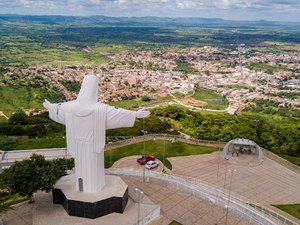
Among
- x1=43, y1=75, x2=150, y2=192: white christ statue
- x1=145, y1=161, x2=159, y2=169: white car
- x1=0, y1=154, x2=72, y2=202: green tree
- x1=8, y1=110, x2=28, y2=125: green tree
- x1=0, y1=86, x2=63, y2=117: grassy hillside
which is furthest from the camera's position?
x1=0, y1=86, x2=63, y2=117: grassy hillside

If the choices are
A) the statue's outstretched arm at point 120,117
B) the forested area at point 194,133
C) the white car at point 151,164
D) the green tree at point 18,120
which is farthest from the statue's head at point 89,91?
the green tree at point 18,120

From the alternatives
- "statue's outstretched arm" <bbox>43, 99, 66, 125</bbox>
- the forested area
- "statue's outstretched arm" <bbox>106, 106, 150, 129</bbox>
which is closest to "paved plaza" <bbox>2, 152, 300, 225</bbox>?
"statue's outstretched arm" <bbox>43, 99, 66, 125</bbox>

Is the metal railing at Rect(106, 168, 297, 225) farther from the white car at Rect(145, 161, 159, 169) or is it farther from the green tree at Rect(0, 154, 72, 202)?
the green tree at Rect(0, 154, 72, 202)

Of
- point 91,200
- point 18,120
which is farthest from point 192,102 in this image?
point 91,200

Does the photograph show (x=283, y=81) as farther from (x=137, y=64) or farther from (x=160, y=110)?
(x=160, y=110)

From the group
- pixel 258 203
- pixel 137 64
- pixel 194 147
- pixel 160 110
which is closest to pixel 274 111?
pixel 160 110

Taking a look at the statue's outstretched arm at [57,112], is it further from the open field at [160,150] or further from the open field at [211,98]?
the open field at [211,98]

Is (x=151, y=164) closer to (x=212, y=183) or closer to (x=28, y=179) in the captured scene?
(x=212, y=183)
